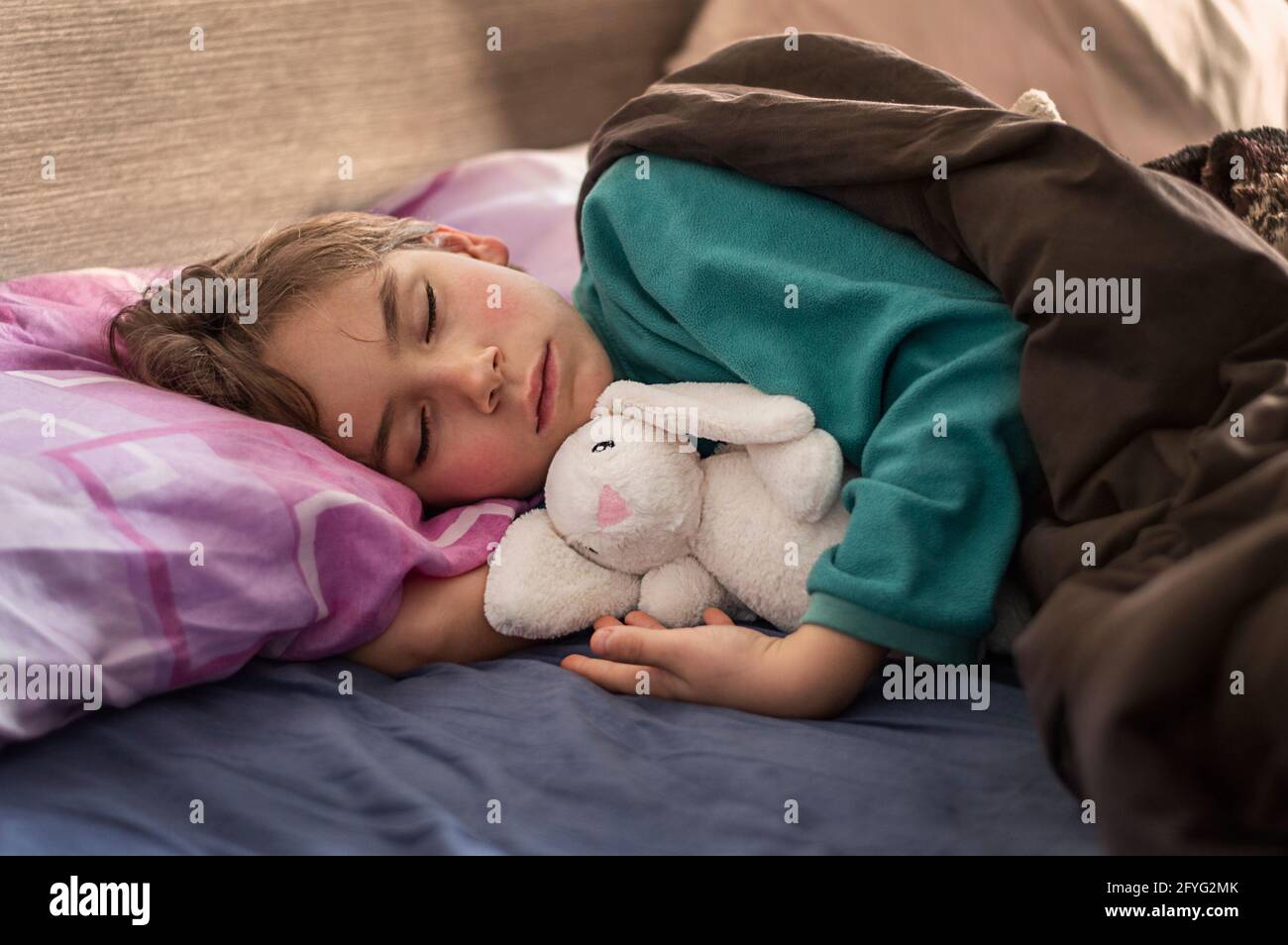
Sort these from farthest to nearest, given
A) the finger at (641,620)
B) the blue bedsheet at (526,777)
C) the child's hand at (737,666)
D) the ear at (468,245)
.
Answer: the ear at (468,245)
the finger at (641,620)
the child's hand at (737,666)
the blue bedsheet at (526,777)

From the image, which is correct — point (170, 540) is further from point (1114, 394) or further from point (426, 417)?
point (1114, 394)

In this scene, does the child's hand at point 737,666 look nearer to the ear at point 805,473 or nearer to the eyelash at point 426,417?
the ear at point 805,473

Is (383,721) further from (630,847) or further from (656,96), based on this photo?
(656,96)

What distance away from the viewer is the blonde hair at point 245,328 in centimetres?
102

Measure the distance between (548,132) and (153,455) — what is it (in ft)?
3.82

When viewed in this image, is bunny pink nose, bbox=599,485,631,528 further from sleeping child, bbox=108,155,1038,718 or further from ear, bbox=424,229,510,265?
ear, bbox=424,229,510,265

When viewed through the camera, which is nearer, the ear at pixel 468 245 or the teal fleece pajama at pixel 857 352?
the teal fleece pajama at pixel 857 352

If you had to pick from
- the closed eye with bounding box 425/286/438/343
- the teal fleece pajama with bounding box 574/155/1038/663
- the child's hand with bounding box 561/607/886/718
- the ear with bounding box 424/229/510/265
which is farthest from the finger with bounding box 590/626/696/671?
the ear with bounding box 424/229/510/265

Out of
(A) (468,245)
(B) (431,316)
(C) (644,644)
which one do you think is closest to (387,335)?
(B) (431,316)

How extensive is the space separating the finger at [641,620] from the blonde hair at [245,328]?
12.9 inches

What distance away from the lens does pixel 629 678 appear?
0.89m

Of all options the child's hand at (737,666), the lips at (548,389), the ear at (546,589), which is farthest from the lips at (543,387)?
the child's hand at (737,666)

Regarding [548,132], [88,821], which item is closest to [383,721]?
[88,821]

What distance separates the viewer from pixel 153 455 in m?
0.86
